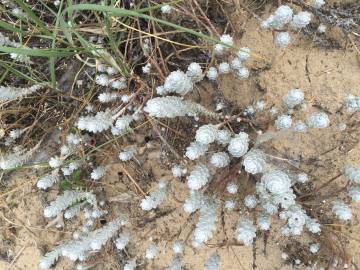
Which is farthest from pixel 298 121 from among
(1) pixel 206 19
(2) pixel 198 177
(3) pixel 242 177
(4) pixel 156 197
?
(4) pixel 156 197

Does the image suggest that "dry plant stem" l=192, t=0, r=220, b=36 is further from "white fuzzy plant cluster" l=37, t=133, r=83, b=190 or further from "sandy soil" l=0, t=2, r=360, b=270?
"white fuzzy plant cluster" l=37, t=133, r=83, b=190

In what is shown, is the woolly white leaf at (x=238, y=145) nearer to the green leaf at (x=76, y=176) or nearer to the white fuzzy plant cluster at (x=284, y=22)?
the white fuzzy plant cluster at (x=284, y=22)

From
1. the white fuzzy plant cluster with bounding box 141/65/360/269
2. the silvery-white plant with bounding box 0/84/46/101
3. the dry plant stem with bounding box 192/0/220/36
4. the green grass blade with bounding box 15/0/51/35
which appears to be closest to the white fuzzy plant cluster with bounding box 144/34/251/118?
the white fuzzy plant cluster with bounding box 141/65/360/269

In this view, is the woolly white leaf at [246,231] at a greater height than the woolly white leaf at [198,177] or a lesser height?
lesser

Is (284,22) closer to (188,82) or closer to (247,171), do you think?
(188,82)

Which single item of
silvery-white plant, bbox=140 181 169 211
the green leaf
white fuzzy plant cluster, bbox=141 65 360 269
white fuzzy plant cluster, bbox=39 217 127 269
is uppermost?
white fuzzy plant cluster, bbox=141 65 360 269

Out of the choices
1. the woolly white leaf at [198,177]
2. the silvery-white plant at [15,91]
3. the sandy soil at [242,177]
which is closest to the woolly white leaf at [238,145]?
the woolly white leaf at [198,177]

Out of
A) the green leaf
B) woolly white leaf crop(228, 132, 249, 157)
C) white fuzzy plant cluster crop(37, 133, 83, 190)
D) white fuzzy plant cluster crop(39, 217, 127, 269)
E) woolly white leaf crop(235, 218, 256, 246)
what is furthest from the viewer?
the green leaf

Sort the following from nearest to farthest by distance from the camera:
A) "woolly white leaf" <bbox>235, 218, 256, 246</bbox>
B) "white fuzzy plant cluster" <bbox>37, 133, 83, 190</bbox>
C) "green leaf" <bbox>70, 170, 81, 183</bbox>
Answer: "woolly white leaf" <bbox>235, 218, 256, 246</bbox> < "white fuzzy plant cluster" <bbox>37, 133, 83, 190</bbox> < "green leaf" <bbox>70, 170, 81, 183</bbox>
